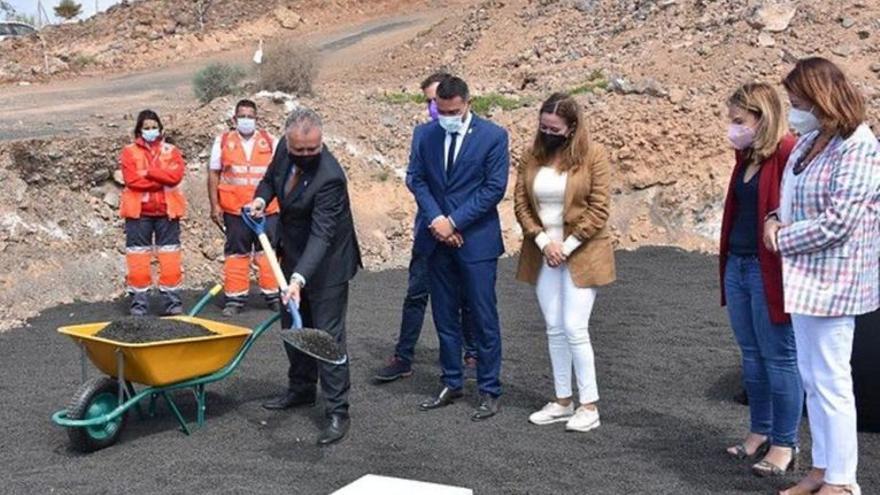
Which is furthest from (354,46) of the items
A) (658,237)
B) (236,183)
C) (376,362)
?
(376,362)

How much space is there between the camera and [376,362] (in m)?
7.42

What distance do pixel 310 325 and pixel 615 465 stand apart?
173 cm

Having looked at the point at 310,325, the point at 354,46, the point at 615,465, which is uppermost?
the point at 354,46

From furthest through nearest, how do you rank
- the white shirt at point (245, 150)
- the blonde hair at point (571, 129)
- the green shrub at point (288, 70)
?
the green shrub at point (288, 70) < the white shirt at point (245, 150) < the blonde hair at point (571, 129)

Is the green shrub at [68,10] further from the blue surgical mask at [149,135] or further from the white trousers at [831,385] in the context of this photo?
the white trousers at [831,385]

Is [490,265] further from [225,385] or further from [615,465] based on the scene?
[225,385]

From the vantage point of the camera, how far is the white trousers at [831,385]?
172 inches

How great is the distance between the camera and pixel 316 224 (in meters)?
5.62

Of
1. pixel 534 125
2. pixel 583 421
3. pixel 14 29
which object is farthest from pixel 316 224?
pixel 14 29

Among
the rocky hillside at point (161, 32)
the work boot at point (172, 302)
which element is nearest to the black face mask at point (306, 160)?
the work boot at point (172, 302)

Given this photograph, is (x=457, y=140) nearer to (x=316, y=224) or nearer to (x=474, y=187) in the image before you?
(x=474, y=187)

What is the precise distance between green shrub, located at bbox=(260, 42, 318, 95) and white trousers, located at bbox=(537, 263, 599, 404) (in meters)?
10.5

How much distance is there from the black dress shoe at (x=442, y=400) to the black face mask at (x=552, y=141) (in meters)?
1.51

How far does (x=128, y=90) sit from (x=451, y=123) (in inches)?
617
